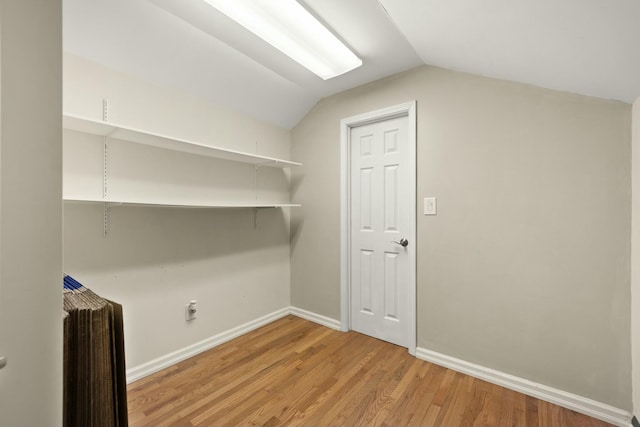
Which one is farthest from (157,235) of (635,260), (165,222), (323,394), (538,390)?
(635,260)

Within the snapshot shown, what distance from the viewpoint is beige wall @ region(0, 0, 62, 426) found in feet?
1.79

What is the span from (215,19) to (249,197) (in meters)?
1.41

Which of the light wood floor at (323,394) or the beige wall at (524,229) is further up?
the beige wall at (524,229)

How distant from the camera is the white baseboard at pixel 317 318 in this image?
9.04 feet

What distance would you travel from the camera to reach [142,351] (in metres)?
1.96

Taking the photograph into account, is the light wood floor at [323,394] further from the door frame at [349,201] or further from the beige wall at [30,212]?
the beige wall at [30,212]

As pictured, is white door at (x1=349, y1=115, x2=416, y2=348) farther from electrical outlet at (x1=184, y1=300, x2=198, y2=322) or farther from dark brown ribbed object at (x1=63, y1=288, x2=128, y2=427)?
dark brown ribbed object at (x1=63, y1=288, x2=128, y2=427)

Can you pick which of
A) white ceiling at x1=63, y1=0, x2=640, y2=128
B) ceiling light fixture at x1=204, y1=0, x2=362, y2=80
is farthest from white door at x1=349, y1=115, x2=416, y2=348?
ceiling light fixture at x1=204, y1=0, x2=362, y2=80

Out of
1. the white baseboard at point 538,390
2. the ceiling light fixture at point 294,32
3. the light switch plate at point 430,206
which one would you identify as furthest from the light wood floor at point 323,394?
the ceiling light fixture at point 294,32

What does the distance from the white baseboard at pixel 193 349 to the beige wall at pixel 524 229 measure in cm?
148

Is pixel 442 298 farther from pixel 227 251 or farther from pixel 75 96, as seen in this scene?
Result: pixel 75 96

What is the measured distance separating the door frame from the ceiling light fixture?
520mm

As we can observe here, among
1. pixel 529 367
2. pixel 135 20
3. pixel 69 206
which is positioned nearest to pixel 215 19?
pixel 135 20

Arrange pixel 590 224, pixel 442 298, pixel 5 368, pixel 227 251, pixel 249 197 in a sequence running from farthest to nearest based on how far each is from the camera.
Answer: pixel 249 197, pixel 227 251, pixel 442 298, pixel 590 224, pixel 5 368
